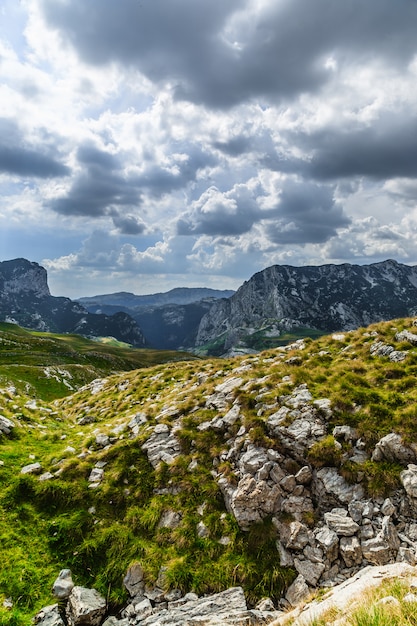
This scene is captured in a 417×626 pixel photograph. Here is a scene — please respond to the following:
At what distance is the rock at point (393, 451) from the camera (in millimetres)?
14078

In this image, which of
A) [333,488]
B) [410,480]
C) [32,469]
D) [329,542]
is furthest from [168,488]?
[410,480]

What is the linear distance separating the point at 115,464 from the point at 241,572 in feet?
28.3

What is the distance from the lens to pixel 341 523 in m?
12.6

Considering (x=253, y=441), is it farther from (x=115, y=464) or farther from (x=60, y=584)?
(x=60, y=584)

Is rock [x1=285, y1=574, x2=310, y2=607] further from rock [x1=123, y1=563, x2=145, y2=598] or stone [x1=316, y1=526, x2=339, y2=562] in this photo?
rock [x1=123, y1=563, x2=145, y2=598]

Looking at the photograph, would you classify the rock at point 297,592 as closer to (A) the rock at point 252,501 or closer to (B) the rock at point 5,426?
(A) the rock at point 252,501

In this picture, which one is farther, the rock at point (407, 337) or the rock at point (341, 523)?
the rock at point (407, 337)

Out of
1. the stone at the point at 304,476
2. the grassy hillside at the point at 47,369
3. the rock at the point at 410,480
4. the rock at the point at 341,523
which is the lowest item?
the grassy hillside at the point at 47,369

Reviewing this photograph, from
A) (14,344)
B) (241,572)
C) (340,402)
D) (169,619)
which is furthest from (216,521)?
(14,344)

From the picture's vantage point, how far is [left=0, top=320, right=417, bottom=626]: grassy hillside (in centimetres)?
1237

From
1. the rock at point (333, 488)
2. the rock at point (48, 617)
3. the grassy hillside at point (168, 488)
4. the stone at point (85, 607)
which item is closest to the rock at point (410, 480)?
the grassy hillside at point (168, 488)

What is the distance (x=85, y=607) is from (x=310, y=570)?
8.04 m

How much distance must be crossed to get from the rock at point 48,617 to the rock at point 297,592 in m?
7.70

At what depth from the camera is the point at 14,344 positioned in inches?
4980
